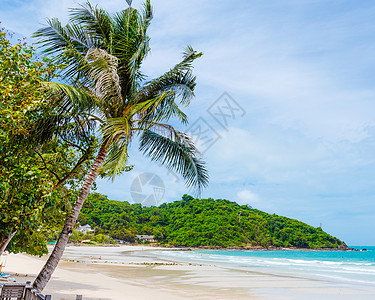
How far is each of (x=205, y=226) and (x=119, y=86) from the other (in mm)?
103471

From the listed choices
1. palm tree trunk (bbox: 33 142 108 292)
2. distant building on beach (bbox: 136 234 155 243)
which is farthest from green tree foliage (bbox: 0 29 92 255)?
distant building on beach (bbox: 136 234 155 243)

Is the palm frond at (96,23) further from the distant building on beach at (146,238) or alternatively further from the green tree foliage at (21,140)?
the distant building on beach at (146,238)

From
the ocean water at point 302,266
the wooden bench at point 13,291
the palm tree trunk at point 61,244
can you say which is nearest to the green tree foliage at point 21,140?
the palm tree trunk at point 61,244

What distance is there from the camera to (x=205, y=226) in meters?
107

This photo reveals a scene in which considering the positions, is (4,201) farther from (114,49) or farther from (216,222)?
(216,222)

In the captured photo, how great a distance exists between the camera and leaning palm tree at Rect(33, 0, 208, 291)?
23.2 feet

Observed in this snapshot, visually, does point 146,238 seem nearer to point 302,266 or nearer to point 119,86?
point 302,266

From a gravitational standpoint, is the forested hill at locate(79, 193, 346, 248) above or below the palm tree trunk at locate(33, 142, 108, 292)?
above

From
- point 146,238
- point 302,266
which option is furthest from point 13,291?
point 146,238

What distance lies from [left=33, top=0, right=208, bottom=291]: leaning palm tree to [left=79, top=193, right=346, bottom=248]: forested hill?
92.1 meters

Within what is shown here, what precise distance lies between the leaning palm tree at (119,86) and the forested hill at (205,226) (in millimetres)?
92076

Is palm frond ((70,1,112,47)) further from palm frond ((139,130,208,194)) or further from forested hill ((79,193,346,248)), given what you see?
forested hill ((79,193,346,248))

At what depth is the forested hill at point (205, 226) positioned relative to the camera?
102m

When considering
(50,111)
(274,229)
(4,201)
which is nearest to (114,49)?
(50,111)
